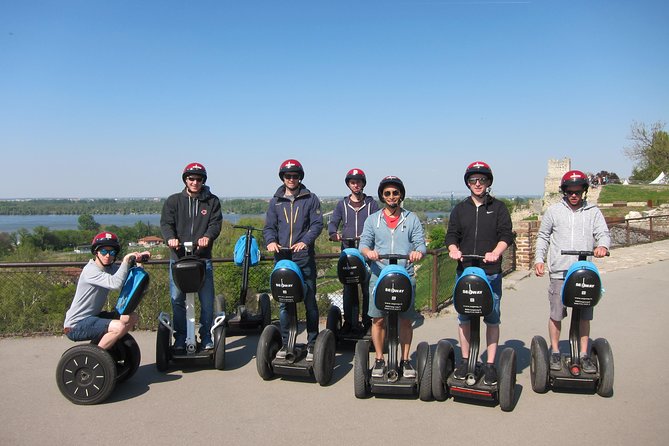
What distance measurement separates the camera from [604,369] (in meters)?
4.23

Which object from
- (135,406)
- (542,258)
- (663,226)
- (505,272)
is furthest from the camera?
(663,226)

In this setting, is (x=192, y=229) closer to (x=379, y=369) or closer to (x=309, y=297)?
(x=309, y=297)

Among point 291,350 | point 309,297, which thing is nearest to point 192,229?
point 309,297

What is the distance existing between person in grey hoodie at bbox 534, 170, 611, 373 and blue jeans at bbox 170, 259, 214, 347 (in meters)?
3.28

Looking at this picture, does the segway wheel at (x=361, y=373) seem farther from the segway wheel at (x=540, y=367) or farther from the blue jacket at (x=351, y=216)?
the blue jacket at (x=351, y=216)

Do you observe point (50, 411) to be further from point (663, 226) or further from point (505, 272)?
point (663, 226)

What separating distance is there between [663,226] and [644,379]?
65.2 ft

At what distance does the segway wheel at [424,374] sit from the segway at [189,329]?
202cm

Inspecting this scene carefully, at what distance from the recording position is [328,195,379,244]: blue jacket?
6160 mm

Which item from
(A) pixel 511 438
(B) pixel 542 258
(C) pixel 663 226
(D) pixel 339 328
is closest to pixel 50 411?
(D) pixel 339 328

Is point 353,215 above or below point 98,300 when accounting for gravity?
above

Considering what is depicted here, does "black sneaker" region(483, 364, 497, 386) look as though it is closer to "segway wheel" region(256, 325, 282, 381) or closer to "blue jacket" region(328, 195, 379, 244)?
"segway wheel" region(256, 325, 282, 381)

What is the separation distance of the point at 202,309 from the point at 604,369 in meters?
3.83

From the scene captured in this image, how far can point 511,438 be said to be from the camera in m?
3.62
